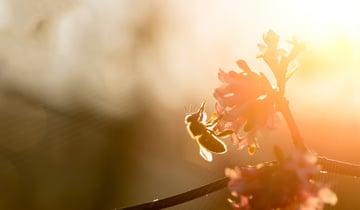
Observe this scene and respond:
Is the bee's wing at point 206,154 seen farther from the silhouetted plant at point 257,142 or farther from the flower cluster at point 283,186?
the flower cluster at point 283,186

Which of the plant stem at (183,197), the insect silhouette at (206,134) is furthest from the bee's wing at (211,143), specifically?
the plant stem at (183,197)

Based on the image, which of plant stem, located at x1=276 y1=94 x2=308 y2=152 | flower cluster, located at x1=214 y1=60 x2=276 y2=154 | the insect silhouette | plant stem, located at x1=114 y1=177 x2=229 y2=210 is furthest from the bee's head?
plant stem, located at x1=114 y1=177 x2=229 y2=210


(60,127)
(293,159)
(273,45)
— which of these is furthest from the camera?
(60,127)

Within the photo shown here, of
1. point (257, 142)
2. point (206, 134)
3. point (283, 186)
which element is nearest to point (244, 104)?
point (257, 142)

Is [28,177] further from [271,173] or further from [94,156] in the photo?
[271,173]

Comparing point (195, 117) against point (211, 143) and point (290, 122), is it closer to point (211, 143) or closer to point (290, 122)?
→ point (211, 143)

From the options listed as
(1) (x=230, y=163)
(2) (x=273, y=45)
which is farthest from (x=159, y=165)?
(2) (x=273, y=45)
